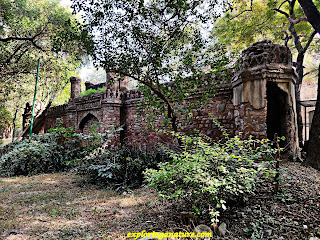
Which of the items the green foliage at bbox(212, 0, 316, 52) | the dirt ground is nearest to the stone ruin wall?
the dirt ground

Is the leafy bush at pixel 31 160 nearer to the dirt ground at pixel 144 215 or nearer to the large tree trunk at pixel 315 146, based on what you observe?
the dirt ground at pixel 144 215

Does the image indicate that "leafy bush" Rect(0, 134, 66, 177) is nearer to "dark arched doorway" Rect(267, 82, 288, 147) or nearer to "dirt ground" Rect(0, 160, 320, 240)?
"dirt ground" Rect(0, 160, 320, 240)

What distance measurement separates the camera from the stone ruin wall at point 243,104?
504cm

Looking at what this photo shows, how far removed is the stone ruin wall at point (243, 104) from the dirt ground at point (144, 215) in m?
1.51

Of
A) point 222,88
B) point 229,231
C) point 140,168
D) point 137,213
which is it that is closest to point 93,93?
point 140,168

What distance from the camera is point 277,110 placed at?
6.39m

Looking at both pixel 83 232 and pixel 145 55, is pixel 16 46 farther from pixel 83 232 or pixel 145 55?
pixel 83 232

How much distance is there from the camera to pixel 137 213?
3.73 metres

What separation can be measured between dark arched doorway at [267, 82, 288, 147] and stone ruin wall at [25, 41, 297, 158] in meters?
0.03

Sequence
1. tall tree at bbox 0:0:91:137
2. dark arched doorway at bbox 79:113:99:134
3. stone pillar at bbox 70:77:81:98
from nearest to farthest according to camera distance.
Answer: tall tree at bbox 0:0:91:137 < dark arched doorway at bbox 79:113:99:134 < stone pillar at bbox 70:77:81:98

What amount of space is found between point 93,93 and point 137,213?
840cm

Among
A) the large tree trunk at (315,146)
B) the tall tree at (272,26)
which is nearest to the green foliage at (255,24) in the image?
the tall tree at (272,26)

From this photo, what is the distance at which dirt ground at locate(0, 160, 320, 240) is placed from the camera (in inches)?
107

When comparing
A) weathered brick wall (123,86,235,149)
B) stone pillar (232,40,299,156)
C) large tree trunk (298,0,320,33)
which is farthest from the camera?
weathered brick wall (123,86,235,149)
